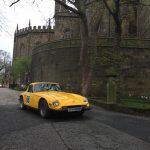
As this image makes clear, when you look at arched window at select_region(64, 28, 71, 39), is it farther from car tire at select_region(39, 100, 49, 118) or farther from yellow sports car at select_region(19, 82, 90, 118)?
car tire at select_region(39, 100, 49, 118)

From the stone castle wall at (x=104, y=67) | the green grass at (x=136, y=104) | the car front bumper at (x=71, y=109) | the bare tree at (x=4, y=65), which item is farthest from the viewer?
the bare tree at (x=4, y=65)

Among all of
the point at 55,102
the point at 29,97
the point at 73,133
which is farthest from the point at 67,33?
the point at 73,133

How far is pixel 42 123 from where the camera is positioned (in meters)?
8.02

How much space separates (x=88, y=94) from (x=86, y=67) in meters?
2.08

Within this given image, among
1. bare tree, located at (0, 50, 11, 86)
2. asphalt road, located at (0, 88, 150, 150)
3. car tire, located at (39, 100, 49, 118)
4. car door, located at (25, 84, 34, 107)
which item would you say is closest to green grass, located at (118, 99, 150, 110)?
asphalt road, located at (0, 88, 150, 150)

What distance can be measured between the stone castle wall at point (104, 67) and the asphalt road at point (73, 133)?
530 inches

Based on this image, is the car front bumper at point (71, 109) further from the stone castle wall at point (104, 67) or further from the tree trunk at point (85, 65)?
the stone castle wall at point (104, 67)

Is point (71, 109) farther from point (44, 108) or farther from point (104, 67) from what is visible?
point (104, 67)

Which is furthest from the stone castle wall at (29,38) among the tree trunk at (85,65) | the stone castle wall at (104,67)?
the tree trunk at (85,65)

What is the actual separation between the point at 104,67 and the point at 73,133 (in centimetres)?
1639

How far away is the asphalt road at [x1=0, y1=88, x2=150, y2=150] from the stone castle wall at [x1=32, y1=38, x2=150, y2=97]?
13.5 m

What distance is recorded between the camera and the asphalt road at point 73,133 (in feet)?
18.3

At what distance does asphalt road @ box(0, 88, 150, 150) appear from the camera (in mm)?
5592

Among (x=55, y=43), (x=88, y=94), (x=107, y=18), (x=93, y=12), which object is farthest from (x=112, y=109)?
(x=107, y=18)
